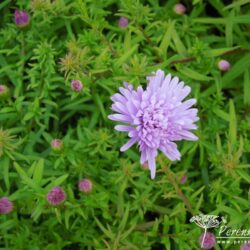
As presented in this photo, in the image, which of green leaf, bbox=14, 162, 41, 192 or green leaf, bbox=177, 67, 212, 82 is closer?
green leaf, bbox=14, 162, 41, 192

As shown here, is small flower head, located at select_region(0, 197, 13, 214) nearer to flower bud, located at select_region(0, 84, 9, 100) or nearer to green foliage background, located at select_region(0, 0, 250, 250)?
green foliage background, located at select_region(0, 0, 250, 250)

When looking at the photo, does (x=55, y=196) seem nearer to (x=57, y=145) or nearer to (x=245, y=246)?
(x=57, y=145)

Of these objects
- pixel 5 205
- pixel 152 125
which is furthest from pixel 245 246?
pixel 5 205

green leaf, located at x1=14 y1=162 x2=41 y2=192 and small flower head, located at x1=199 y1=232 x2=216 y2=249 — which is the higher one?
green leaf, located at x1=14 y1=162 x2=41 y2=192

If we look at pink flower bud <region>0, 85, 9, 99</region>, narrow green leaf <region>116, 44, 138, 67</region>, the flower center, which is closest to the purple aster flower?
the flower center

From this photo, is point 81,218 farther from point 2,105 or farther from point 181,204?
point 2,105

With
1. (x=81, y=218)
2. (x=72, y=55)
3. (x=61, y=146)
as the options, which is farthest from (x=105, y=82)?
(x=81, y=218)
